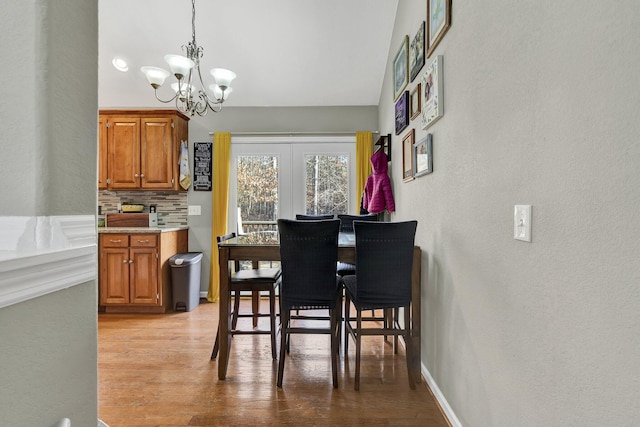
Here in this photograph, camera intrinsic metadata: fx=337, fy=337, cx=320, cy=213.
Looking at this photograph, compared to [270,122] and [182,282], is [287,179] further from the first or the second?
[182,282]

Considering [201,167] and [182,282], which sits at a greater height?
[201,167]

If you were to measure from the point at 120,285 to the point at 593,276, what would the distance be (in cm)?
399

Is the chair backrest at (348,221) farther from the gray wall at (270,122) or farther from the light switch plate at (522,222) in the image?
the light switch plate at (522,222)

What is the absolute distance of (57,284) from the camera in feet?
2.47

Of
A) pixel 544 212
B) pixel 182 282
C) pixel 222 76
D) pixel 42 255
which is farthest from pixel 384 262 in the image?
pixel 182 282

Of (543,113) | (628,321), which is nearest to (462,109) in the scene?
(543,113)

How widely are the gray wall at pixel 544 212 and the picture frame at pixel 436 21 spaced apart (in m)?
0.09

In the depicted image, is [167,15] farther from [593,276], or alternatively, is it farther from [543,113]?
[593,276]

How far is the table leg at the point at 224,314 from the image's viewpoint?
2.21m

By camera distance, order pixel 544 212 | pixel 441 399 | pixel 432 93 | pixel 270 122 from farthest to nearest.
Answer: pixel 270 122 → pixel 432 93 → pixel 441 399 → pixel 544 212

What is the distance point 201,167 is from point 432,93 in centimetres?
308

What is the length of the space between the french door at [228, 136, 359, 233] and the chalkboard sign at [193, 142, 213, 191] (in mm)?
287

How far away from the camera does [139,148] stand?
12.8 feet

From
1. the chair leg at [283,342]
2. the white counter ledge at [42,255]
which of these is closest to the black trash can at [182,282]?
the chair leg at [283,342]
